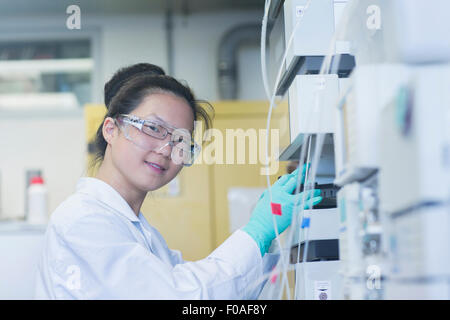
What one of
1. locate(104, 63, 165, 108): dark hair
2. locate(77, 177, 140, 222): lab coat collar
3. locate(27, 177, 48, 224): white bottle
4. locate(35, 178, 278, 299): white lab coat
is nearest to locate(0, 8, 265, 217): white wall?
locate(27, 177, 48, 224): white bottle

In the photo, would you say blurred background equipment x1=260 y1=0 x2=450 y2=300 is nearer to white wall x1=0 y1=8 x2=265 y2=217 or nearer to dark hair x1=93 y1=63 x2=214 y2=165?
dark hair x1=93 y1=63 x2=214 y2=165

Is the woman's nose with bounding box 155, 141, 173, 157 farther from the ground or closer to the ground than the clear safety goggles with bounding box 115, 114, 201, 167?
closer to the ground

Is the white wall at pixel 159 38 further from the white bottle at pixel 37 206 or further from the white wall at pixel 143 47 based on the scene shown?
the white bottle at pixel 37 206

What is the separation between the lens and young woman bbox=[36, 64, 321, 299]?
0.94 m

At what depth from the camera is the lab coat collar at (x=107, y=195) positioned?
1.18 metres

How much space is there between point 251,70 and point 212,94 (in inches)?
10.4

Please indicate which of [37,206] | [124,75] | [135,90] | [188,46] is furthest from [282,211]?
[188,46]

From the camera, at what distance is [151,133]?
122 cm

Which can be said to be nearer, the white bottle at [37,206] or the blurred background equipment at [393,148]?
the blurred background equipment at [393,148]

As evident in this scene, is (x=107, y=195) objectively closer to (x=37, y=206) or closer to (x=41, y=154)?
(x=37, y=206)

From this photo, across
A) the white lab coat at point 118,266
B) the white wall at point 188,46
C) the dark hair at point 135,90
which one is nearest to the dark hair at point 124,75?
the dark hair at point 135,90

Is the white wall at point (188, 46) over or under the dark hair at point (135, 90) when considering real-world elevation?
over

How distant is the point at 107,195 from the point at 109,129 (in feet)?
0.61

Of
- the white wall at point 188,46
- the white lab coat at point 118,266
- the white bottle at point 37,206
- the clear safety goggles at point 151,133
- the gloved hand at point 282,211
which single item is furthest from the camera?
the white wall at point 188,46
